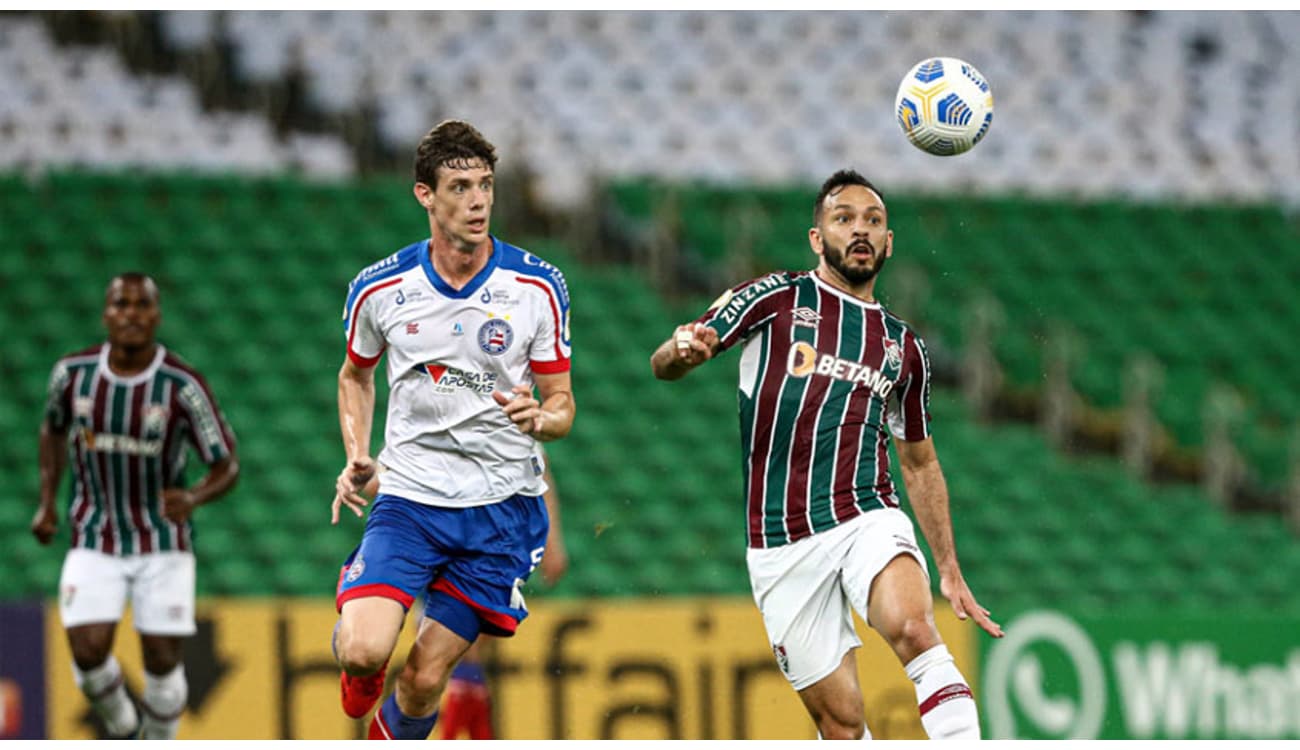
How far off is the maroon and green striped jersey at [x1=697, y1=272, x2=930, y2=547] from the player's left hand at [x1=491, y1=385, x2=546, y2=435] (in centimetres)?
89

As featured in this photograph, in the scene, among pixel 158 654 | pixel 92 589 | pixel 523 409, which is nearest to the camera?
pixel 523 409

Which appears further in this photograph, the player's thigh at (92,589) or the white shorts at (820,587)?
the player's thigh at (92,589)

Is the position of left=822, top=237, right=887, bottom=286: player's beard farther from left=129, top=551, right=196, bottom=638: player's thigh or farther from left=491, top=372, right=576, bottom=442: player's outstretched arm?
left=129, top=551, right=196, bottom=638: player's thigh

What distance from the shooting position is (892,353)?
6562 millimetres

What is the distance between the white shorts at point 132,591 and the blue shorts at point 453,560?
2544 mm

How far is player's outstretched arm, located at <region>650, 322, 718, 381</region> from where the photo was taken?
6.11 m

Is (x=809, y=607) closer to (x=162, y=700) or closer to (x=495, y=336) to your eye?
(x=495, y=336)

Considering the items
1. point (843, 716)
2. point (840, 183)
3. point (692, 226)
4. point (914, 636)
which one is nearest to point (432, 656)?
point (843, 716)

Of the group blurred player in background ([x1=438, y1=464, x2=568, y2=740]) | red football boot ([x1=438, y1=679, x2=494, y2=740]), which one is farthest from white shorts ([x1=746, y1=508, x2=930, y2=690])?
red football boot ([x1=438, y1=679, x2=494, y2=740])

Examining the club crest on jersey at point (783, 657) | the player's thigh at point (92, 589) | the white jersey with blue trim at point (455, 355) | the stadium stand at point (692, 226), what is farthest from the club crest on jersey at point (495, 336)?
the stadium stand at point (692, 226)

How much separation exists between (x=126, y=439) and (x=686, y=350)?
3.75 metres

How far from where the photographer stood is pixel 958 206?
15.8 meters

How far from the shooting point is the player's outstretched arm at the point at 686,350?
6.11 m

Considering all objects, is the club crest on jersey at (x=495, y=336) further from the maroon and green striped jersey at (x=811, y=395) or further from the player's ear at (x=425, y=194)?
the maroon and green striped jersey at (x=811, y=395)
